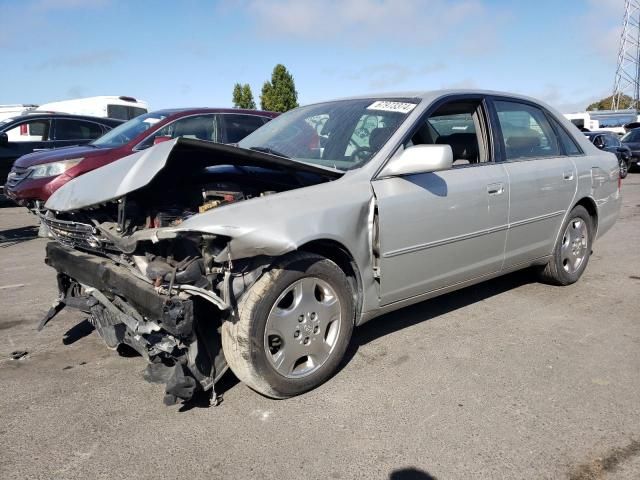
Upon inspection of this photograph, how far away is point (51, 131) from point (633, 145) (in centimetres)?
1685

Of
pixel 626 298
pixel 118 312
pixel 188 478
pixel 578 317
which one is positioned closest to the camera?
pixel 188 478

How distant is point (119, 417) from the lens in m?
2.86

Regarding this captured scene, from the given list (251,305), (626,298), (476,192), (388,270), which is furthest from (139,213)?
(626,298)

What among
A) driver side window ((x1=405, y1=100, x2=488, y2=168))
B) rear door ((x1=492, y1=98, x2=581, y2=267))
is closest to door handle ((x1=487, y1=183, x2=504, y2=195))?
rear door ((x1=492, y1=98, x2=581, y2=267))

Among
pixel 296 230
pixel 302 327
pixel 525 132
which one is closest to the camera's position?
pixel 296 230

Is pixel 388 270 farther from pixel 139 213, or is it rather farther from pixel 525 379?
pixel 139 213

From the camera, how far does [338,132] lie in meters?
3.85

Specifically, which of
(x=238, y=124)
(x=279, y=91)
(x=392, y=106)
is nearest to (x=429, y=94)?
(x=392, y=106)

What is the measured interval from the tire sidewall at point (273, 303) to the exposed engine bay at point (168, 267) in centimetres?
13

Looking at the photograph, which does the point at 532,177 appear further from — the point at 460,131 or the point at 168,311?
the point at 168,311

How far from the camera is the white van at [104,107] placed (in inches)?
656

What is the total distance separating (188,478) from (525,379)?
1980 millimetres

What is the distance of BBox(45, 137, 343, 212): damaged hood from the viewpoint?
2.82m

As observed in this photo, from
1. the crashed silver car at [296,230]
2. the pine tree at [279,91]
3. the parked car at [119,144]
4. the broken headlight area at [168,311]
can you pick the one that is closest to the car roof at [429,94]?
the crashed silver car at [296,230]
